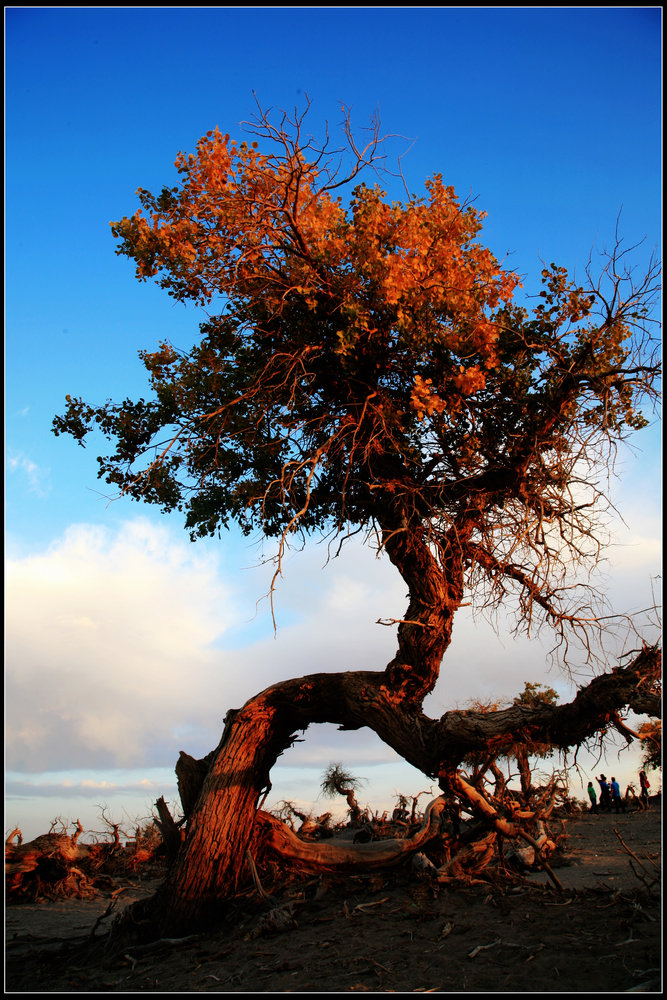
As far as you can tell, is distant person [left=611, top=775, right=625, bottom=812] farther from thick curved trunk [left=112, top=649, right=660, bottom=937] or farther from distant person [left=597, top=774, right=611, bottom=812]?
thick curved trunk [left=112, top=649, right=660, bottom=937]

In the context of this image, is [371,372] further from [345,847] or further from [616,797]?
[616,797]

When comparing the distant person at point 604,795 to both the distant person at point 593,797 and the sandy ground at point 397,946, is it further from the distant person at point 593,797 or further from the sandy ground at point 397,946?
the sandy ground at point 397,946

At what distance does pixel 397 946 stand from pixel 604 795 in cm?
1587

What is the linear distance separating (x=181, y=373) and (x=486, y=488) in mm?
5080

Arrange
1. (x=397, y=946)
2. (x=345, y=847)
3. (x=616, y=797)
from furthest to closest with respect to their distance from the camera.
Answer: (x=616, y=797) → (x=345, y=847) → (x=397, y=946)

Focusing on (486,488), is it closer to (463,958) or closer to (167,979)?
(463,958)

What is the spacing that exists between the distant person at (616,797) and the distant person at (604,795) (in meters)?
0.12

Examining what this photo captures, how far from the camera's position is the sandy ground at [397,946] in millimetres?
6402

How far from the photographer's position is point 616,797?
2053 centimetres

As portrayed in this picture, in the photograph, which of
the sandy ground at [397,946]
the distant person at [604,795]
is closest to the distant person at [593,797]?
the distant person at [604,795]

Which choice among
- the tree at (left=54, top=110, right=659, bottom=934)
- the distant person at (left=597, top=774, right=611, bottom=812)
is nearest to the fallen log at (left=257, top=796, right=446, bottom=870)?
the tree at (left=54, top=110, right=659, bottom=934)

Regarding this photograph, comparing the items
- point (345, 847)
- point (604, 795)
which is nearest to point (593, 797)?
point (604, 795)

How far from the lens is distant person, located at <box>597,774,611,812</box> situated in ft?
67.3

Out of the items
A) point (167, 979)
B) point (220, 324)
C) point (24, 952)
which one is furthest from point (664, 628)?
point (24, 952)
